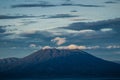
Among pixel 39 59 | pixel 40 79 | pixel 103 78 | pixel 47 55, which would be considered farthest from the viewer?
pixel 39 59

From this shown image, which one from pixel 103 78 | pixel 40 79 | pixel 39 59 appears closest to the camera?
pixel 103 78

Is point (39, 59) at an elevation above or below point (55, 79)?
above

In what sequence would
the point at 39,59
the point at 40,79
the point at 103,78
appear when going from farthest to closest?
the point at 39,59, the point at 40,79, the point at 103,78

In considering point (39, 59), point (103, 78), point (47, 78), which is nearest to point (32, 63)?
point (39, 59)

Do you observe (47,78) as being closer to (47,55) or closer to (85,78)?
(85,78)

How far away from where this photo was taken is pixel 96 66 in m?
26.5

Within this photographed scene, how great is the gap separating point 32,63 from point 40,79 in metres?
7.17

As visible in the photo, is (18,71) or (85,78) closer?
(85,78)

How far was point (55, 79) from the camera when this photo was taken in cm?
2666

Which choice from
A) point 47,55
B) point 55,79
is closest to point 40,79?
point 55,79

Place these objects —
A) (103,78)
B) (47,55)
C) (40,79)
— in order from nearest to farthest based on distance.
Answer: (103,78)
(40,79)
(47,55)

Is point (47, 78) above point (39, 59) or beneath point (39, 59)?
beneath

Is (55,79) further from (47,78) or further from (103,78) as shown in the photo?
(103,78)

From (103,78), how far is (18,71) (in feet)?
30.2
